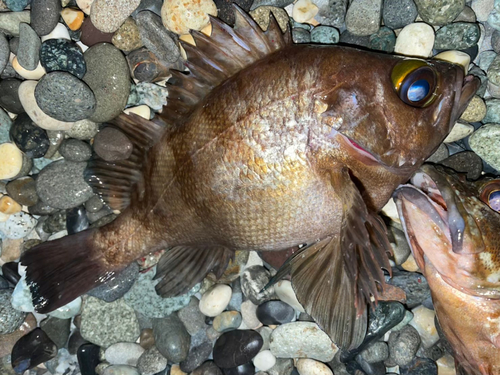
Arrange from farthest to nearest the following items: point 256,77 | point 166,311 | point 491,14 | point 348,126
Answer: point 166,311, point 491,14, point 256,77, point 348,126

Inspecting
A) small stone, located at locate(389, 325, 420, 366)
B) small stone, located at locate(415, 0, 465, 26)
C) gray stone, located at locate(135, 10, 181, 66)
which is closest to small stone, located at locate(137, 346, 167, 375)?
small stone, located at locate(389, 325, 420, 366)

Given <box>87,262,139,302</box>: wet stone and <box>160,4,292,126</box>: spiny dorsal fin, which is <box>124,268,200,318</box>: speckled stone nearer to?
<box>87,262,139,302</box>: wet stone

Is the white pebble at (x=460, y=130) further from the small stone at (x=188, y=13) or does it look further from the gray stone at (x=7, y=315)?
the gray stone at (x=7, y=315)

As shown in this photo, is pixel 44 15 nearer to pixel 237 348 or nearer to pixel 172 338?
pixel 172 338

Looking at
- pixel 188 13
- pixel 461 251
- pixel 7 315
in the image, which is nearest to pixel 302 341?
pixel 461 251

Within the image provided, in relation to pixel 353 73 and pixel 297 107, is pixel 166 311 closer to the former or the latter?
pixel 297 107

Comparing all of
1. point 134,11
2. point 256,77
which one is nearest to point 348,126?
point 256,77
